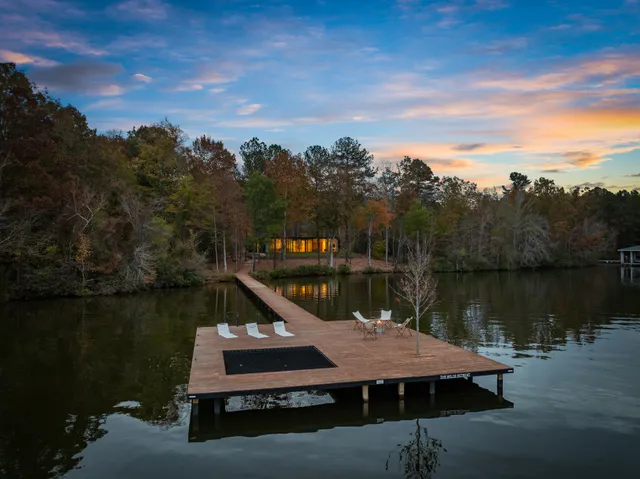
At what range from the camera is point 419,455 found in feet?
28.6

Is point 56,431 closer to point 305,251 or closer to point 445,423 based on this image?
point 445,423

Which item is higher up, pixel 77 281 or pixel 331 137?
pixel 331 137

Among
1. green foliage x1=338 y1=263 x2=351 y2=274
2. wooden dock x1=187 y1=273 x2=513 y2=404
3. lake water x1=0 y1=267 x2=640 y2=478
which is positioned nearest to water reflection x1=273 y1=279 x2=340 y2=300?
green foliage x1=338 y1=263 x2=351 y2=274

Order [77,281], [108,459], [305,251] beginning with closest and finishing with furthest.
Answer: [108,459] → [77,281] → [305,251]

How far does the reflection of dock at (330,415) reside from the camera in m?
9.91

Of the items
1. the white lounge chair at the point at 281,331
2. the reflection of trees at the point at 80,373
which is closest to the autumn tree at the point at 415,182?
the reflection of trees at the point at 80,373

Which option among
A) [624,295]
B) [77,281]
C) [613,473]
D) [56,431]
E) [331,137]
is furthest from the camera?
[331,137]

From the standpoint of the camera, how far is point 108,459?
857 cm

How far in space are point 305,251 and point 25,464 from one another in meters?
57.0

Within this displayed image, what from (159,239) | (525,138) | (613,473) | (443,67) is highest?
(443,67)

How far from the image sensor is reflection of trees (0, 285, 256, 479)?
30.2ft

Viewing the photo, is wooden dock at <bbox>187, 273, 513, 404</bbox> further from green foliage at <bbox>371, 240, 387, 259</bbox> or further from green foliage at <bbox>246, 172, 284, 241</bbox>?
green foliage at <bbox>371, 240, 387, 259</bbox>

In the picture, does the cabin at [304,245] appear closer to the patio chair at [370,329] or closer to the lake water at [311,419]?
the lake water at [311,419]

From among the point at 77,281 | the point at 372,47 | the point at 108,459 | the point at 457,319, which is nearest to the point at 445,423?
the point at 108,459
